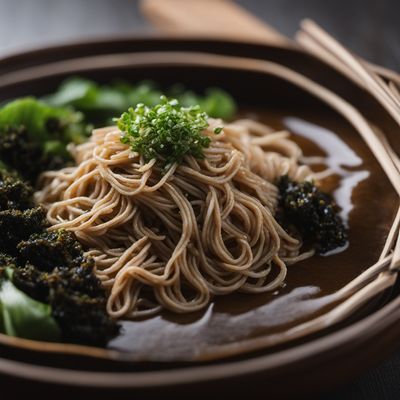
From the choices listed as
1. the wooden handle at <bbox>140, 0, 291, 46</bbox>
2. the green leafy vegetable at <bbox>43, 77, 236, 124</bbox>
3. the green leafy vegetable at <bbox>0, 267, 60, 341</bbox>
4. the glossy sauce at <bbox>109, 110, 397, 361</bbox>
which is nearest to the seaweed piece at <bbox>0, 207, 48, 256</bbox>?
the green leafy vegetable at <bbox>0, 267, 60, 341</bbox>

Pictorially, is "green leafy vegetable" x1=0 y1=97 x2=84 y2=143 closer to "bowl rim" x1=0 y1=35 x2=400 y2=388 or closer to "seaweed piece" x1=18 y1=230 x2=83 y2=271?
"seaweed piece" x1=18 y1=230 x2=83 y2=271

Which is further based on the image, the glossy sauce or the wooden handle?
the wooden handle

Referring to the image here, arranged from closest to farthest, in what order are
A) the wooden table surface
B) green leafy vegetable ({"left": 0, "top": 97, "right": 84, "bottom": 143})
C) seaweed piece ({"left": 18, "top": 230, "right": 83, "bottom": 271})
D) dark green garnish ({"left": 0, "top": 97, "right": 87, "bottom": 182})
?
seaweed piece ({"left": 18, "top": 230, "right": 83, "bottom": 271}) → dark green garnish ({"left": 0, "top": 97, "right": 87, "bottom": 182}) → green leafy vegetable ({"left": 0, "top": 97, "right": 84, "bottom": 143}) → the wooden table surface

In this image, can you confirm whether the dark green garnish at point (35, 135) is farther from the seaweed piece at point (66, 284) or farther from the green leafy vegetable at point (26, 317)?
the green leafy vegetable at point (26, 317)

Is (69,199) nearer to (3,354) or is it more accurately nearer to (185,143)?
(185,143)

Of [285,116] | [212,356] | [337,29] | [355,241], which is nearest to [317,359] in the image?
[212,356]

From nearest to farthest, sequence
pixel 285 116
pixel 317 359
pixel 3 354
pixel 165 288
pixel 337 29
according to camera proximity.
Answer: pixel 317 359
pixel 3 354
pixel 165 288
pixel 285 116
pixel 337 29

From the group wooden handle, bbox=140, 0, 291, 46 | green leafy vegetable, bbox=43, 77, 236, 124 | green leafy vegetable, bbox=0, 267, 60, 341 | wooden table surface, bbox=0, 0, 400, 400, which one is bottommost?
green leafy vegetable, bbox=0, 267, 60, 341
